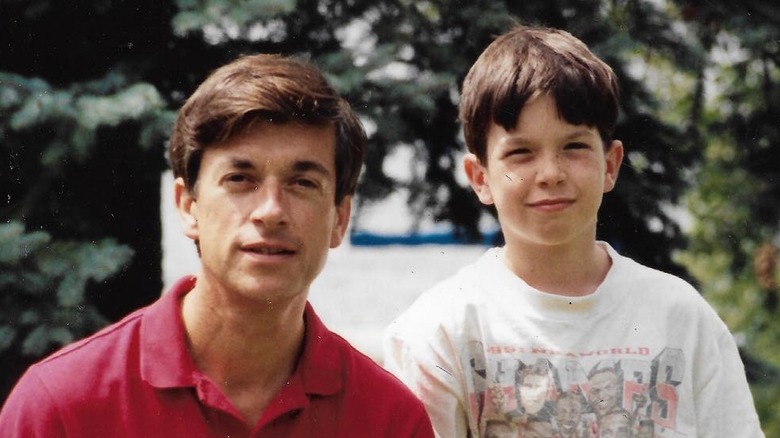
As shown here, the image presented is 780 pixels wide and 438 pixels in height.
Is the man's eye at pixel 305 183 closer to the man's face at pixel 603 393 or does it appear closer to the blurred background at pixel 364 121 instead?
the man's face at pixel 603 393

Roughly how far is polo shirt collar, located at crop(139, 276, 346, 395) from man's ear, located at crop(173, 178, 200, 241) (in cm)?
13

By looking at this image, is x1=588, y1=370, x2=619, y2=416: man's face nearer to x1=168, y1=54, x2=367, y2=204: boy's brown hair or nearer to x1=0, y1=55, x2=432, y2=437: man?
x1=0, y1=55, x2=432, y2=437: man

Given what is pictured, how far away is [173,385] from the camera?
7.39ft

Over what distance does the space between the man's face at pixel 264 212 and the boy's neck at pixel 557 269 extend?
1.84ft

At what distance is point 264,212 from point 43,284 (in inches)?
62.9

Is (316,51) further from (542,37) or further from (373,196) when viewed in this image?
(542,37)

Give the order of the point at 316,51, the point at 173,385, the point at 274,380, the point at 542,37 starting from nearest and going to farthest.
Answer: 1. the point at 173,385
2. the point at 274,380
3. the point at 542,37
4. the point at 316,51

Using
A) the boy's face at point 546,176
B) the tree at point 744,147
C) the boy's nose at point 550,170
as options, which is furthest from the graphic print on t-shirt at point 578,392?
the tree at point 744,147

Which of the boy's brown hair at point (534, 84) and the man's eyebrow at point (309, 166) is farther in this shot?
the boy's brown hair at point (534, 84)

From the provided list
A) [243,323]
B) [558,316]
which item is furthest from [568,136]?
[243,323]

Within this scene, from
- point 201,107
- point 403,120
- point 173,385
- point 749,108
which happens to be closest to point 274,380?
point 173,385

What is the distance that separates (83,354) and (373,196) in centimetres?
212

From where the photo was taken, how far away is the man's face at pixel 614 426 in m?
2.55

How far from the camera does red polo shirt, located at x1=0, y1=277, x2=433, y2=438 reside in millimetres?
2209
